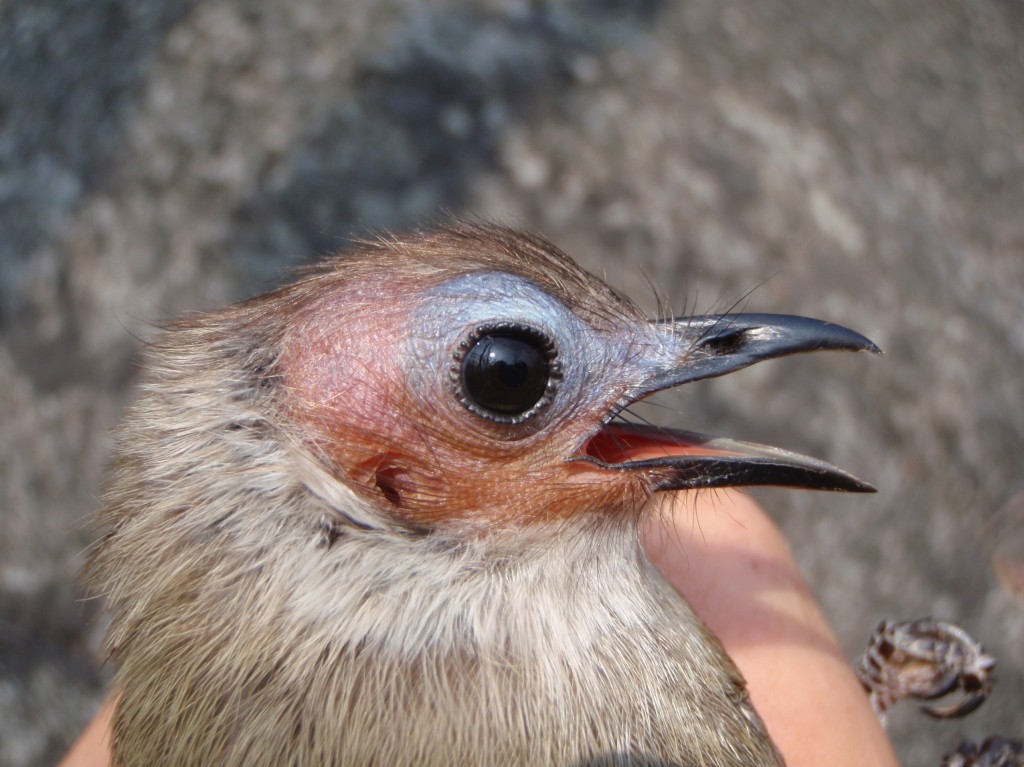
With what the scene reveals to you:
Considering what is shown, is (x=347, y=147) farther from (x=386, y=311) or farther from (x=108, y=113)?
(x=386, y=311)

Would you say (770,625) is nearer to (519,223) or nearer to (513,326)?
(513,326)

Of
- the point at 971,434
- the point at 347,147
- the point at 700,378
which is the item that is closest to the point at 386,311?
the point at 700,378

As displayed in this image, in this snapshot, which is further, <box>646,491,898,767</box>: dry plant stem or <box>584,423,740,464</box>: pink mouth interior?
<box>646,491,898,767</box>: dry plant stem

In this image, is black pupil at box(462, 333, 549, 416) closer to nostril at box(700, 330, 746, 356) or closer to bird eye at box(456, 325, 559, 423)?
bird eye at box(456, 325, 559, 423)

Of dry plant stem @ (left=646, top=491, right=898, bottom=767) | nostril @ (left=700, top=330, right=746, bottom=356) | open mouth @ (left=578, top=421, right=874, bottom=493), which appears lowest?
dry plant stem @ (left=646, top=491, right=898, bottom=767)

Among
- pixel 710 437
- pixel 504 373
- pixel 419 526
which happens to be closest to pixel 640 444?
pixel 710 437

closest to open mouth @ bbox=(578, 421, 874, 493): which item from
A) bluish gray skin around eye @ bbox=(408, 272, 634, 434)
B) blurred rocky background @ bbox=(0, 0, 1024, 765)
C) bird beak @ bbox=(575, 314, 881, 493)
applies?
bird beak @ bbox=(575, 314, 881, 493)

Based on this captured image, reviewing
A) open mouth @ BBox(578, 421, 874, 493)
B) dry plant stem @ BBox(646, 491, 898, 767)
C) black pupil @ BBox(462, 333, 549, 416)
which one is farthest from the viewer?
dry plant stem @ BBox(646, 491, 898, 767)
